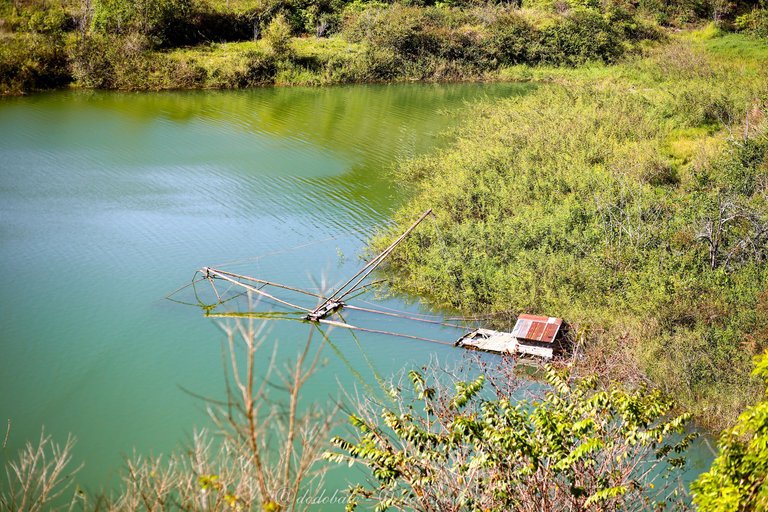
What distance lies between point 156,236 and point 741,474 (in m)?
15.2

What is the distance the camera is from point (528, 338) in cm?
1176

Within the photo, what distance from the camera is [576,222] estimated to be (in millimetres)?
→ 15562

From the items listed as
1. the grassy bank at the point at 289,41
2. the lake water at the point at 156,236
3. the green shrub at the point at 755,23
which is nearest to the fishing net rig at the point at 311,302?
the lake water at the point at 156,236

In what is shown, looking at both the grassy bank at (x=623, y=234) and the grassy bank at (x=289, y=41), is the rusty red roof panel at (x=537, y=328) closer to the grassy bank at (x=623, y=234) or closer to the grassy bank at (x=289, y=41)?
the grassy bank at (x=623, y=234)

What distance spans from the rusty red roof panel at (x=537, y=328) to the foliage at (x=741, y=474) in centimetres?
622

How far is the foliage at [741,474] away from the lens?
498cm

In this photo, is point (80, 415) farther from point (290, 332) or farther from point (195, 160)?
point (195, 160)

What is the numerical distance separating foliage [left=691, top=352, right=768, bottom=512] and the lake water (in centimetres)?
341

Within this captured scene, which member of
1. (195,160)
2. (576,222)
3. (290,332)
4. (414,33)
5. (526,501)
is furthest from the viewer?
(414,33)

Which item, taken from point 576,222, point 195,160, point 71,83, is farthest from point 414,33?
point 576,222

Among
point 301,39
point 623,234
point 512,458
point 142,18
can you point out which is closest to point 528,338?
point 623,234

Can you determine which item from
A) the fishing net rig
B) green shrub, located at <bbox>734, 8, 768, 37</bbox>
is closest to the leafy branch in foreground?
the fishing net rig

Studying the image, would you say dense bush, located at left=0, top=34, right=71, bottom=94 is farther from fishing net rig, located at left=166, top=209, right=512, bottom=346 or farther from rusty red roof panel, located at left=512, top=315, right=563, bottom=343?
rusty red roof panel, located at left=512, top=315, right=563, bottom=343

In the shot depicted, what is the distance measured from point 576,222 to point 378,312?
522 cm
